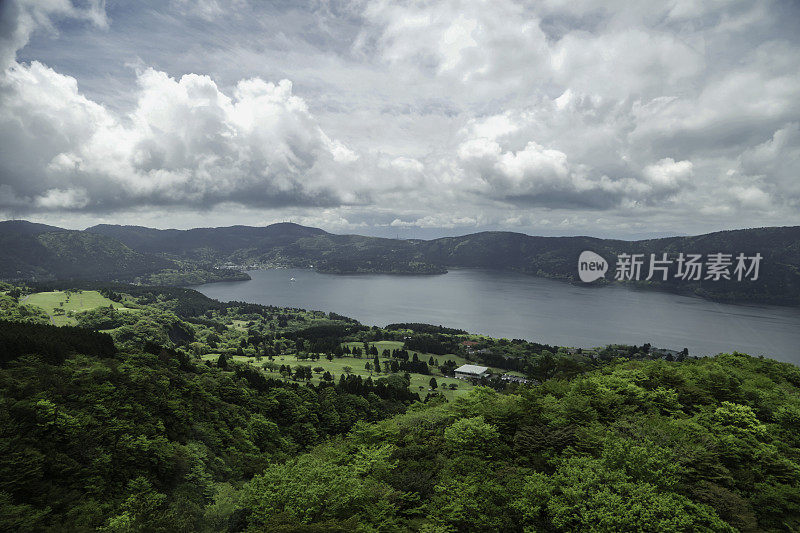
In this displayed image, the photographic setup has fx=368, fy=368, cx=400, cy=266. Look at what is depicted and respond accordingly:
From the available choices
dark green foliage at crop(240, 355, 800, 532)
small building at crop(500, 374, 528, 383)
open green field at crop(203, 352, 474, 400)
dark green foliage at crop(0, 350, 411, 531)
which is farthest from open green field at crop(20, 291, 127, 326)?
dark green foliage at crop(240, 355, 800, 532)

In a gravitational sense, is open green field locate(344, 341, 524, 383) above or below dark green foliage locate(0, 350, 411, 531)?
below

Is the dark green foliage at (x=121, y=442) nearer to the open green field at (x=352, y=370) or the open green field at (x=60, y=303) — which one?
the open green field at (x=352, y=370)

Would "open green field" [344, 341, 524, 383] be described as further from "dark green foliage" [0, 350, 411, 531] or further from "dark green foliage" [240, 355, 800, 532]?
"dark green foliage" [240, 355, 800, 532]

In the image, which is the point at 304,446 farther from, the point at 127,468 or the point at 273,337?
the point at 273,337

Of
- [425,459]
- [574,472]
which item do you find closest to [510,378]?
[425,459]

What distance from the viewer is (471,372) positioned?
478 ft

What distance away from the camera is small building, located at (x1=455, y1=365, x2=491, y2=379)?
472 ft

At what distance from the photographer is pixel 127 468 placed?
106 ft

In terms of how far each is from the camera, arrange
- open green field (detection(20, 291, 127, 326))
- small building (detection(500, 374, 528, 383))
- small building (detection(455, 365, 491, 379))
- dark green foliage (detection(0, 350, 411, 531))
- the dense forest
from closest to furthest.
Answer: the dense forest → dark green foliage (detection(0, 350, 411, 531)) → small building (detection(500, 374, 528, 383)) → small building (detection(455, 365, 491, 379)) → open green field (detection(20, 291, 127, 326))

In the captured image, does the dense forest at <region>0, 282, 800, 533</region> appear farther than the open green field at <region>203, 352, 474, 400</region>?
No

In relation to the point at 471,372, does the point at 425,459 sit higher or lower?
higher

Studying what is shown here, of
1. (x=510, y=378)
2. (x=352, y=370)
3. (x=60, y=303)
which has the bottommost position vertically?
(x=352, y=370)

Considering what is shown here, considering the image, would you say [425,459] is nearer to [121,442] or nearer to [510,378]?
[121,442]

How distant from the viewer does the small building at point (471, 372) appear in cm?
14400
